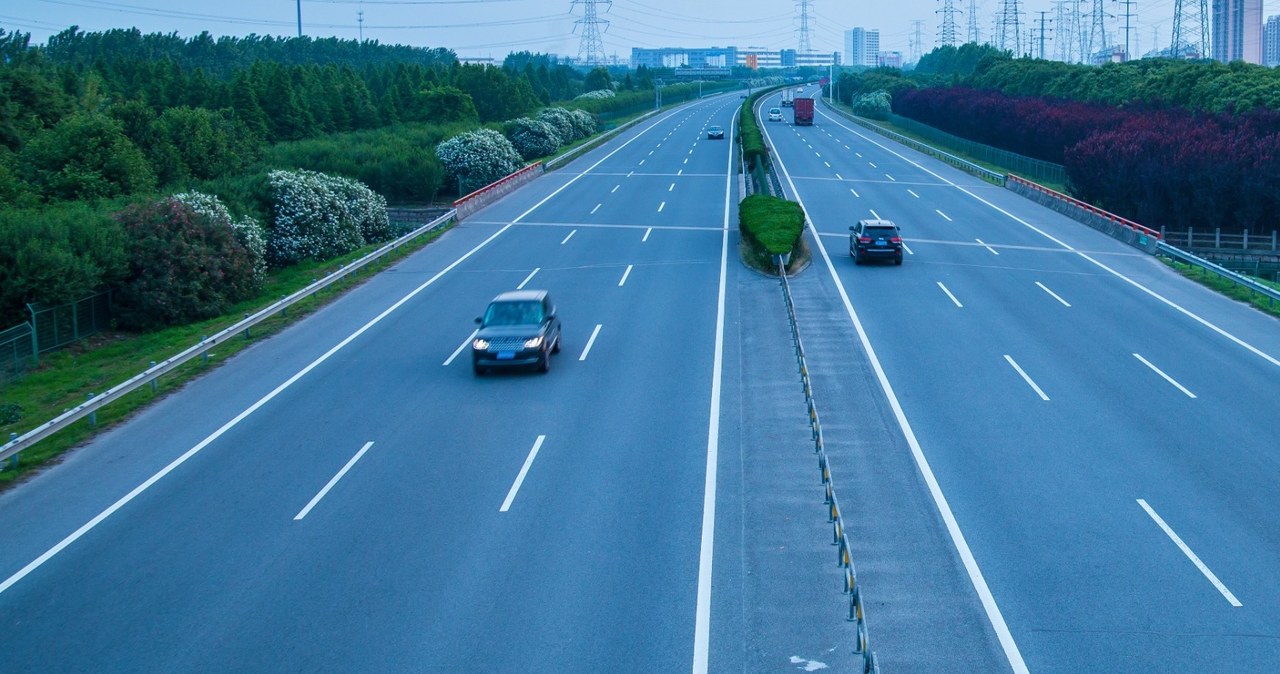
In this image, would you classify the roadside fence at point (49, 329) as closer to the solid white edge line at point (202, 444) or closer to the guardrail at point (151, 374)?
the guardrail at point (151, 374)

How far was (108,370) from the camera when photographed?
26.1 meters

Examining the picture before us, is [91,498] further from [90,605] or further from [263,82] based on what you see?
[263,82]

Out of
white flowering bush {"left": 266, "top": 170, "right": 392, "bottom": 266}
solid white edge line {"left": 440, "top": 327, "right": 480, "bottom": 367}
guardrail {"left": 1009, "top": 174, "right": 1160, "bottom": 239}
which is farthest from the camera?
white flowering bush {"left": 266, "top": 170, "right": 392, "bottom": 266}

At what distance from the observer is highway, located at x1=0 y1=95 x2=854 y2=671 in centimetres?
1185

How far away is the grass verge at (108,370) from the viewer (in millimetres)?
20047

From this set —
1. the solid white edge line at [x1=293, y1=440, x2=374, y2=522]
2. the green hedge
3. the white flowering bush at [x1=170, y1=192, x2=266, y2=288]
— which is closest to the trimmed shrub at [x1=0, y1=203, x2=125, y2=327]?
the white flowering bush at [x1=170, y1=192, x2=266, y2=288]

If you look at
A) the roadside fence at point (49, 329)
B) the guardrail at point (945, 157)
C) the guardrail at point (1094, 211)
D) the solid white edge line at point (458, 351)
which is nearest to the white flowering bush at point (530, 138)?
the guardrail at point (945, 157)

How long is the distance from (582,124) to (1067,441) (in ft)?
243

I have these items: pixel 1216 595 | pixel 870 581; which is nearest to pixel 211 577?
pixel 870 581

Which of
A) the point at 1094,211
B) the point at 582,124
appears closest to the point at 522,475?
the point at 1094,211

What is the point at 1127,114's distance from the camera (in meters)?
63.1

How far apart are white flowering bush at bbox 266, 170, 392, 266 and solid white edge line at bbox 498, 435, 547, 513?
84.7ft

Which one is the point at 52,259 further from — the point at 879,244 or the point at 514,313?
the point at 879,244

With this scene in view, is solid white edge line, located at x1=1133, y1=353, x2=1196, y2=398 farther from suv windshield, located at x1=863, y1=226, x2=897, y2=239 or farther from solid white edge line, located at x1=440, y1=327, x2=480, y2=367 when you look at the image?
solid white edge line, located at x1=440, y1=327, x2=480, y2=367
